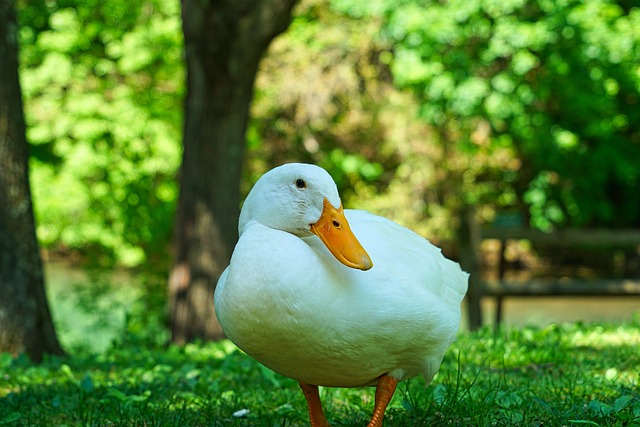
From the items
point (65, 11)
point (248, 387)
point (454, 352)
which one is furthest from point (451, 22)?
point (248, 387)

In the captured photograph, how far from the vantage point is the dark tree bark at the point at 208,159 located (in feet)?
24.8

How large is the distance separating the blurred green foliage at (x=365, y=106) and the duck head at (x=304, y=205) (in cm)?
958

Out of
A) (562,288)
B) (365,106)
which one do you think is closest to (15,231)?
(562,288)

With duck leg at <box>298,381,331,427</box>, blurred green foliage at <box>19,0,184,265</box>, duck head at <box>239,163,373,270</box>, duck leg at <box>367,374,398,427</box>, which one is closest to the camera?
duck head at <box>239,163,373,270</box>

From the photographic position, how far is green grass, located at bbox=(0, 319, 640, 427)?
327 centimetres

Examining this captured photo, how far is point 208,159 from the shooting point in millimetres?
8109

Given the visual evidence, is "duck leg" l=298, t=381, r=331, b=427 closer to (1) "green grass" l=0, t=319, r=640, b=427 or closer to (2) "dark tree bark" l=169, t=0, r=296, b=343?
(1) "green grass" l=0, t=319, r=640, b=427

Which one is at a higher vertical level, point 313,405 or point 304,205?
point 304,205

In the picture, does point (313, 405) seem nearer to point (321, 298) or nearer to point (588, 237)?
point (321, 298)

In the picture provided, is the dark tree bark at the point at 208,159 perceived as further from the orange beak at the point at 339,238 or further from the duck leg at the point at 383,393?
the duck leg at the point at 383,393

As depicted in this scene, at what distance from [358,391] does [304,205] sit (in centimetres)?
163

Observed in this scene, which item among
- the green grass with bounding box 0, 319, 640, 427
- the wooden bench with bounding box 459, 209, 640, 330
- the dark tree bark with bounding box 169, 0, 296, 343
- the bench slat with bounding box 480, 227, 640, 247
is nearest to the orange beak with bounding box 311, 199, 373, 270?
the green grass with bounding box 0, 319, 640, 427

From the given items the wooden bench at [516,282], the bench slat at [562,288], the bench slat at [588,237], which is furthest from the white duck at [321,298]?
the bench slat at [588,237]

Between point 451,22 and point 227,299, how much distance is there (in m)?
10.7
